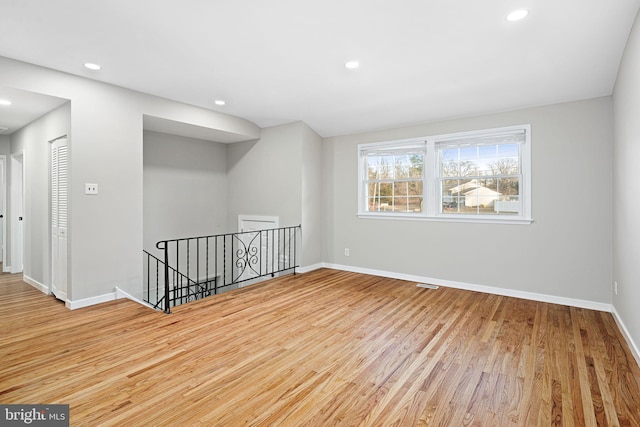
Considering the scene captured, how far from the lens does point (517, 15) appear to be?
237cm

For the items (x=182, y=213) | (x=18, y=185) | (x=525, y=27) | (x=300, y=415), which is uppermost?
(x=525, y=27)

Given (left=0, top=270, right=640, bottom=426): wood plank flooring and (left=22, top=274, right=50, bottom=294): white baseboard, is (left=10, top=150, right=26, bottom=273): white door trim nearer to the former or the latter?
(left=22, top=274, right=50, bottom=294): white baseboard

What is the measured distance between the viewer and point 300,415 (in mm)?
1775

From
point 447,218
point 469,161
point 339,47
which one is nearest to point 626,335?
point 447,218

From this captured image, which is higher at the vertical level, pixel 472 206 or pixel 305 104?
pixel 305 104

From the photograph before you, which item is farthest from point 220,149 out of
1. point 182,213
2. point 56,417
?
point 56,417

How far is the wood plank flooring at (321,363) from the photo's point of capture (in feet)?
5.93

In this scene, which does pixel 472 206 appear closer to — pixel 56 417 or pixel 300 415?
pixel 300 415

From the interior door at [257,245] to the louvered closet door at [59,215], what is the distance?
2.38m

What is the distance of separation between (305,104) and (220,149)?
2.38 meters

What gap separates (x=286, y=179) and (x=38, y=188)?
348cm

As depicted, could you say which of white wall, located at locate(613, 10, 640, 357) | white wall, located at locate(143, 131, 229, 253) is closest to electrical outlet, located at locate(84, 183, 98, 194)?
white wall, located at locate(143, 131, 229, 253)

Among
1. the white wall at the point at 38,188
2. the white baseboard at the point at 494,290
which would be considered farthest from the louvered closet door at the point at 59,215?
the white baseboard at the point at 494,290

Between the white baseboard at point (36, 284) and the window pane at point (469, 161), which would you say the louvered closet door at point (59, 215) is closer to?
the white baseboard at point (36, 284)
